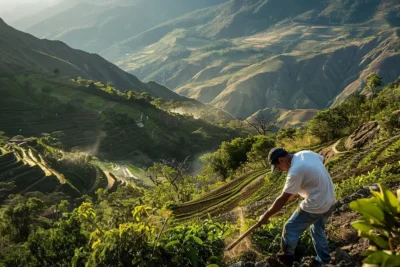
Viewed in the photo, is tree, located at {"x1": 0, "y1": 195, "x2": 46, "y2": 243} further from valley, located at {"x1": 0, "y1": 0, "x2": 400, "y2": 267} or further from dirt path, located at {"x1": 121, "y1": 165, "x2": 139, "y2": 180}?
dirt path, located at {"x1": 121, "y1": 165, "x2": 139, "y2": 180}

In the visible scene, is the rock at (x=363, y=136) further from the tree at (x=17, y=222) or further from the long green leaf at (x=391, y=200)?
the long green leaf at (x=391, y=200)

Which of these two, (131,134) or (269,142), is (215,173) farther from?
(131,134)

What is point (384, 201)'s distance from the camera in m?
4.25

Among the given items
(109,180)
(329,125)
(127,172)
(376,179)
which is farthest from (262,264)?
(127,172)

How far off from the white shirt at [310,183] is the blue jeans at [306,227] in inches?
7.3

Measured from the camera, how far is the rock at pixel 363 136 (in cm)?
2562

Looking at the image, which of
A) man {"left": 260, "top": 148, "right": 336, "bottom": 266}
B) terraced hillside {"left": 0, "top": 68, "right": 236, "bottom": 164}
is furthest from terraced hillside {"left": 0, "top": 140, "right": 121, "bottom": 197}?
man {"left": 260, "top": 148, "right": 336, "bottom": 266}

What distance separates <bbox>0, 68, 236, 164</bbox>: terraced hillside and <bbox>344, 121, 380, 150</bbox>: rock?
69102mm

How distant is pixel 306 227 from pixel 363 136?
21929 millimetres

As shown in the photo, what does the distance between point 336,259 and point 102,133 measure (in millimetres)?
93824

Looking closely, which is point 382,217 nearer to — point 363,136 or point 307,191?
point 307,191

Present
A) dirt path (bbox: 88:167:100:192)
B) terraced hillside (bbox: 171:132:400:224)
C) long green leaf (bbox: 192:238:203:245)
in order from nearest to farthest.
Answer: long green leaf (bbox: 192:238:203:245)
terraced hillside (bbox: 171:132:400:224)
dirt path (bbox: 88:167:100:192)

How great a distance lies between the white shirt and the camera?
6258mm

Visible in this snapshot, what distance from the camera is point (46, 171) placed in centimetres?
5562
